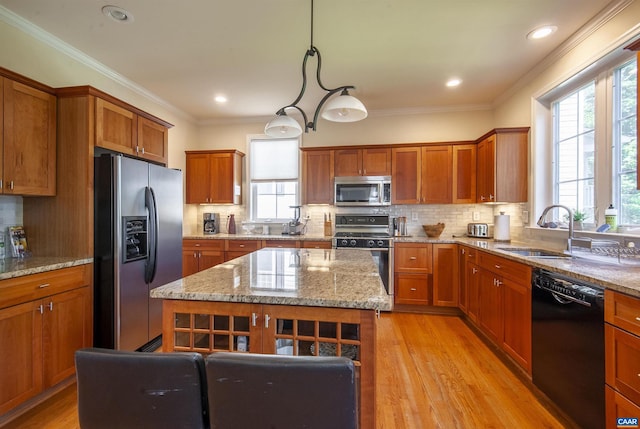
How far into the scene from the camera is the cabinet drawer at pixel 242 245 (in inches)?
156

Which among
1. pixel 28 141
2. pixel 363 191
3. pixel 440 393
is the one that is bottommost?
pixel 440 393

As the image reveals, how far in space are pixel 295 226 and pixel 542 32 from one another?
11.2 ft

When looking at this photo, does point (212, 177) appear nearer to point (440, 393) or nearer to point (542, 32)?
point (440, 393)

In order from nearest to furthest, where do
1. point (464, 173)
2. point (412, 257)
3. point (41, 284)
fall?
point (41, 284), point (412, 257), point (464, 173)

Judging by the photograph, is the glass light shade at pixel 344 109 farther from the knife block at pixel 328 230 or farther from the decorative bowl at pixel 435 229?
the decorative bowl at pixel 435 229

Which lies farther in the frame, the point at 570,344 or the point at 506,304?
the point at 506,304

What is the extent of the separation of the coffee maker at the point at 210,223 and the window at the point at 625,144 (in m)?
4.60

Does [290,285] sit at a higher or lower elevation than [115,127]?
lower

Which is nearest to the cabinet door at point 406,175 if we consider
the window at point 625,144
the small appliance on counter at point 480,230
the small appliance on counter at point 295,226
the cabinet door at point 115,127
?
the small appliance on counter at point 480,230

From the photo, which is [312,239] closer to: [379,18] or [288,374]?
[379,18]

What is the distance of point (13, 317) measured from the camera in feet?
5.62

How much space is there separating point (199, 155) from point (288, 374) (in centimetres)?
429

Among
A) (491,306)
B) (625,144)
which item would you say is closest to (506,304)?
(491,306)

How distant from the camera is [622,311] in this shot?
1329 millimetres
